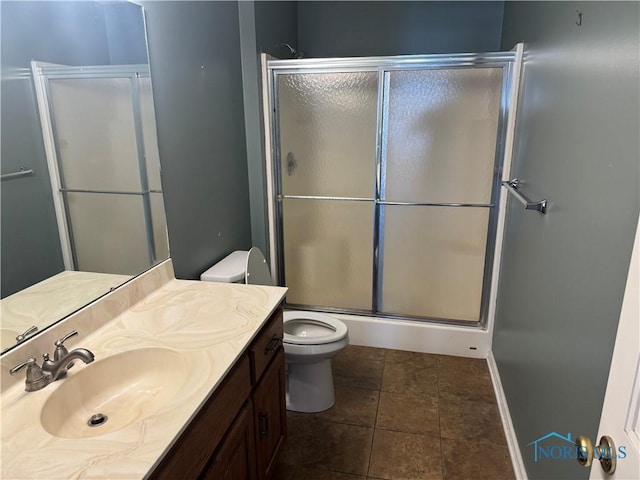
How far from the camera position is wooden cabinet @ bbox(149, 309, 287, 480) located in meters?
1.02

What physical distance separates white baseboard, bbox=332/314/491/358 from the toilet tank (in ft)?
3.24

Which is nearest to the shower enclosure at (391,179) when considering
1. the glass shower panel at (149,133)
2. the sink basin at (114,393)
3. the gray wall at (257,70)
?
the gray wall at (257,70)

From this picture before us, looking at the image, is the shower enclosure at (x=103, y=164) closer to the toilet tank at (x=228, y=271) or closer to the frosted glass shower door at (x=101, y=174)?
the frosted glass shower door at (x=101, y=174)

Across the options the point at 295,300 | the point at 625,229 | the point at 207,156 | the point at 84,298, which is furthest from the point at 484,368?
the point at 84,298

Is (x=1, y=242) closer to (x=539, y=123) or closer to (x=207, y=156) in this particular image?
(x=207, y=156)

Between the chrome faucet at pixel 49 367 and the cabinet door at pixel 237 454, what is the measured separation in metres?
0.44

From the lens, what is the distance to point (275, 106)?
8.94 feet

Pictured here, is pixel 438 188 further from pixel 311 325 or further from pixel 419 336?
pixel 311 325

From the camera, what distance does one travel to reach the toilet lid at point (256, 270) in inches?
84.3

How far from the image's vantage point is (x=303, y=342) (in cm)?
209

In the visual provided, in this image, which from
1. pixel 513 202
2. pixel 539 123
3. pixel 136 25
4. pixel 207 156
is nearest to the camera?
pixel 136 25

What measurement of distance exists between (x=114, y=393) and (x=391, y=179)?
1981mm

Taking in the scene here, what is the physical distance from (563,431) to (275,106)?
89.5 inches

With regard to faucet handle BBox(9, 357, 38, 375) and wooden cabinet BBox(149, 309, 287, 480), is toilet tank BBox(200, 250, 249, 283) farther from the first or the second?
faucet handle BBox(9, 357, 38, 375)
